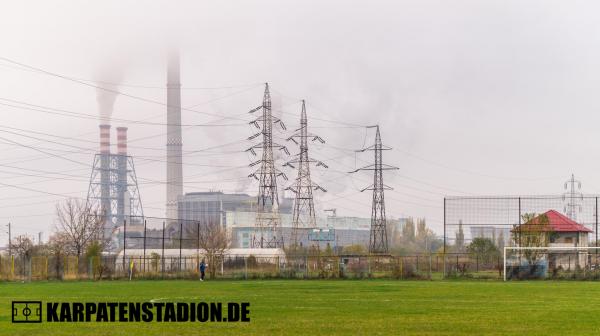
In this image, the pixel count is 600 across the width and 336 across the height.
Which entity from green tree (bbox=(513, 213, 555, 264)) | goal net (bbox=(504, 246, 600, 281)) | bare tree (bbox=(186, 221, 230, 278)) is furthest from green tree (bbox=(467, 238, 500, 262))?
bare tree (bbox=(186, 221, 230, 278))

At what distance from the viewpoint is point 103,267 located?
224 ft

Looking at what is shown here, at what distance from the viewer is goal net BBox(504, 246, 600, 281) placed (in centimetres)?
6056

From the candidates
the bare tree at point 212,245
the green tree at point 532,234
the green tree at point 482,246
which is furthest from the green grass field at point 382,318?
the green tree at point 482,246

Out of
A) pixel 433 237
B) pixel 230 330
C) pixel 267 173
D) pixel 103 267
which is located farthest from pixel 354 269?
pixel 433 237

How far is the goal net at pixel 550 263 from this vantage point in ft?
199

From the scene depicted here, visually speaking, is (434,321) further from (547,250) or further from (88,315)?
(547,250)

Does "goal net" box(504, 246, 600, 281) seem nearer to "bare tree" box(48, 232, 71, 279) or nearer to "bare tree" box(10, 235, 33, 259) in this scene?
"bare tree" box(48, 232, 71, 279)

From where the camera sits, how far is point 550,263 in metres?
64.7

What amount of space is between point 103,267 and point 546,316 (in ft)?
156

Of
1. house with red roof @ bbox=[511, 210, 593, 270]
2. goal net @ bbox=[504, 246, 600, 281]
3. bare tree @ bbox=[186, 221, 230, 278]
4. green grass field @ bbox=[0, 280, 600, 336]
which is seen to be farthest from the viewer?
bare tree @ bbox=[186, 221, 230, 278]

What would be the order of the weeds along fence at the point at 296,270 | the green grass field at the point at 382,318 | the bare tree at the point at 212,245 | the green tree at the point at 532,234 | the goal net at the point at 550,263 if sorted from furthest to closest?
the bare tree at the point at 212,245
the green tree at the point at 532,234
the weeds along fence at the point at 296,270
the goal net at the point at 550,263
the green grass field at the point at 382,318

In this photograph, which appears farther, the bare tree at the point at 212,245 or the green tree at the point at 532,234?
the bare tree at the point at 212,245

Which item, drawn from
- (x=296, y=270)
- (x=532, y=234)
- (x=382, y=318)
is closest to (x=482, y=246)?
(x=532, y=234)

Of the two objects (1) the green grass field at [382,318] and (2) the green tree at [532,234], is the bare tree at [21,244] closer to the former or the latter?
(2) the green tree at [532,234]
